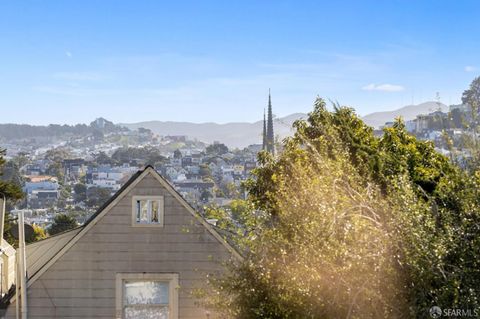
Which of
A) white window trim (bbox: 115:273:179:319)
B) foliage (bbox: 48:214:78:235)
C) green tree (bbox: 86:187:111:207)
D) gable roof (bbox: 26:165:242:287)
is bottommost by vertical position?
green tree (bbox: 86:187:111:207)

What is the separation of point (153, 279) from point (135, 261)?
1.66 feet

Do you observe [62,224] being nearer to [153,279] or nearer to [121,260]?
[121,260]

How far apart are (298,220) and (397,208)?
1.23 m

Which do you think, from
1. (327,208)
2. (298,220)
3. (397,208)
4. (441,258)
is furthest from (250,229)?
(441,258)

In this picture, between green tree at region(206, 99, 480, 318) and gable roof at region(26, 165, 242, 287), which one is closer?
green tree at region(206, 99, 480, 318)

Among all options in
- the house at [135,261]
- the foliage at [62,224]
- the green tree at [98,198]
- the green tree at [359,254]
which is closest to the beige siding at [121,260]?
the house at [135,261]

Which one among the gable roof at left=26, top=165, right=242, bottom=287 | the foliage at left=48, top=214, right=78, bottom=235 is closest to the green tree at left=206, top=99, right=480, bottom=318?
the gable roof at left=26, top=165, right=242, bottom=287

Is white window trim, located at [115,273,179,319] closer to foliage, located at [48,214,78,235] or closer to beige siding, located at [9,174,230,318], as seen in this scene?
beige siding, located at [9,174,230,318]

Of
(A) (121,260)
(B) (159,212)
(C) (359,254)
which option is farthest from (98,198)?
(C) (359,254)

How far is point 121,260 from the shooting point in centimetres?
1272

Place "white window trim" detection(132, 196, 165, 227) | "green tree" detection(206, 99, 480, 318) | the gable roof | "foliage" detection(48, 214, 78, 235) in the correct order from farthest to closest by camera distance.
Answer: "foliage" detection(48, 214, 78, 235), "white window trim" detection(132, 196, 165, 227), the gable roof, "green tree" detection(206, 99, 480, 318)

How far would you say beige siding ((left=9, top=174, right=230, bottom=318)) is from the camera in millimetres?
12594

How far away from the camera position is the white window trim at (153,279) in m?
12.6

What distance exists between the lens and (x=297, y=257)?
6.69m
